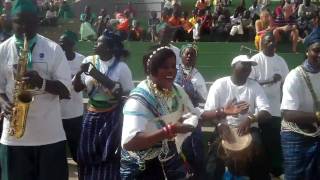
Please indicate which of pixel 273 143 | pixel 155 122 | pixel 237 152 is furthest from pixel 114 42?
pixel 155 122

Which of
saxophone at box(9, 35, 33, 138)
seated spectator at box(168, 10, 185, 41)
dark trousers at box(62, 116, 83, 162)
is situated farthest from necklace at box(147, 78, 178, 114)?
seated spectator at box(168, 10, 185, 41)

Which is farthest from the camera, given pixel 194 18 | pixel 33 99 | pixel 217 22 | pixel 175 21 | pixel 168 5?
pixel 168 5

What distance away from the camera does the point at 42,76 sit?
195 inches

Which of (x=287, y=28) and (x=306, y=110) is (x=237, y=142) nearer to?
(x=306, y=110)

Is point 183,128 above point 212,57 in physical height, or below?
above

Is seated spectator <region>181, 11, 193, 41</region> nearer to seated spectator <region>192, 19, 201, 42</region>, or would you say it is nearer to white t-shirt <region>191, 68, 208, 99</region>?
seated spectator <region>192, 19, 201, 42</region>

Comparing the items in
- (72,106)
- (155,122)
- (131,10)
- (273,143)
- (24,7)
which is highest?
(24,7)

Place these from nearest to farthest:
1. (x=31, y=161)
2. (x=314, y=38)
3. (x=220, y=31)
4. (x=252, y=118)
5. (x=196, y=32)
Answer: (x=31, y=161), (x=314, y=38), (x=252, y=118), (x=196, y=32), (x=220, y=31)

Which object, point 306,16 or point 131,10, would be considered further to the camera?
point 131,10

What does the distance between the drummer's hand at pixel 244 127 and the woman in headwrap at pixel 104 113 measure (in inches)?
48.2

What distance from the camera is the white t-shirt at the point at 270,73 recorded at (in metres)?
7.77

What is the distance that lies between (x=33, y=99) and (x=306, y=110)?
2481 millimetres

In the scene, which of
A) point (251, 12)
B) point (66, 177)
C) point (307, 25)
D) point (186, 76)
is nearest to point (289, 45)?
point (307, 25)

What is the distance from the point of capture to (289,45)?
17.7 metres
